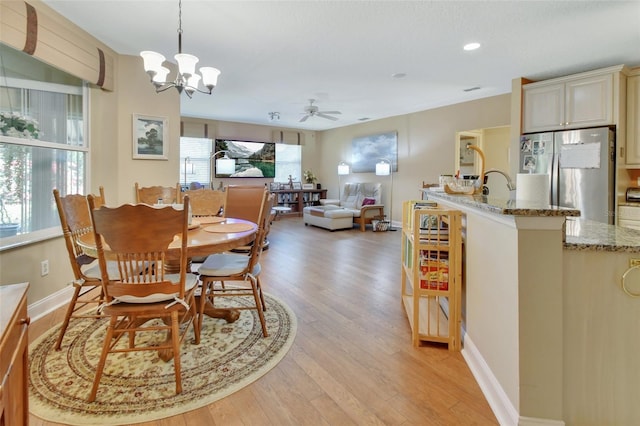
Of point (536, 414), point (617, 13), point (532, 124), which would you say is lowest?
point (536, 414)

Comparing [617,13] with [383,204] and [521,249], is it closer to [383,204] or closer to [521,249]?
[521,249]

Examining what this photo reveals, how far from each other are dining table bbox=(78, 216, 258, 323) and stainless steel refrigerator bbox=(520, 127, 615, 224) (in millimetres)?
3434

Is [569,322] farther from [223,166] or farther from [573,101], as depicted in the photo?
[223,166]

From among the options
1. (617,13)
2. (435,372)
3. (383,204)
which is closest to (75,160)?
(435,372)

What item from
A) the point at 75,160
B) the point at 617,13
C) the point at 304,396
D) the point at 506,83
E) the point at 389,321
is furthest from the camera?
the point at 506,83

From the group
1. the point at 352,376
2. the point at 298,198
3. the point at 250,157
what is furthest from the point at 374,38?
the point at 298,198

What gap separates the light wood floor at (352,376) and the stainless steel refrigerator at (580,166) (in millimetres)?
2460

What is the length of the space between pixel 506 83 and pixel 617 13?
195 centimetres

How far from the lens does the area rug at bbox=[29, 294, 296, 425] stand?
1.49 m

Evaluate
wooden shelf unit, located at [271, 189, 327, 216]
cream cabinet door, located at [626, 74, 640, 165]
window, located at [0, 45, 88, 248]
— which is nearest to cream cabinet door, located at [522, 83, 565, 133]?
cream cabinet door, located at [626, 74, 640, 165]

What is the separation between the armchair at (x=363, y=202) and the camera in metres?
6.83

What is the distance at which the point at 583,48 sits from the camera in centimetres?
326

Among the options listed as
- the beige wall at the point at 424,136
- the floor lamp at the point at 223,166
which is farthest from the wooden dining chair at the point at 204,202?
the beige wall at the point at 424,136

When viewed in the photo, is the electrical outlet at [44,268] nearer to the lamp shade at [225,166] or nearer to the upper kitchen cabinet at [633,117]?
the lamp shade at [225,166]
